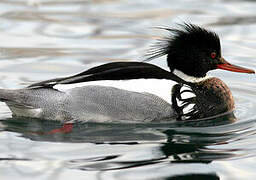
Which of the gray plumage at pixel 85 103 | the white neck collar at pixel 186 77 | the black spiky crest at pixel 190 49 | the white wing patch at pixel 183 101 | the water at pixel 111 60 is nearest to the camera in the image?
the water at pixel 111 60

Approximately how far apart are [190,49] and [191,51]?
0.08 ft

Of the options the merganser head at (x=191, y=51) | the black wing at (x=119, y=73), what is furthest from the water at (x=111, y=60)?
the merganser head at (x=191, y=51)

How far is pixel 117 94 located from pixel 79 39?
12.8ft

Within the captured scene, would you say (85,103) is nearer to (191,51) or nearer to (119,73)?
(119,73)

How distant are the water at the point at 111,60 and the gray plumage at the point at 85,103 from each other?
9cm

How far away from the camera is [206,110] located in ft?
22.5

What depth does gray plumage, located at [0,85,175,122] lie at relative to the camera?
256 inches

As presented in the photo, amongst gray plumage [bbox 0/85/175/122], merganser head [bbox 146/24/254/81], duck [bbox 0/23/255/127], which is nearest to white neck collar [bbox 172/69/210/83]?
merganser head [bbox 146/24/254/81]

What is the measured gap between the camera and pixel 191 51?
6934 millimetres

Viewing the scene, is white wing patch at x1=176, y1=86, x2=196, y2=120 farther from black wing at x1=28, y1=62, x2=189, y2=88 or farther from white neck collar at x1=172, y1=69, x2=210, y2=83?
white neck collar at x1=172, y1=69, x2=210, y2=83

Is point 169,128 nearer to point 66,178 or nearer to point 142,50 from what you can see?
point 66,178

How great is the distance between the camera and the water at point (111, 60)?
5391mm

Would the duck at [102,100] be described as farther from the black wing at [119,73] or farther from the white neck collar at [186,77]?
the white neck collar at [186,77]

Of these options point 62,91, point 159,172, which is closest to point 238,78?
point 62,91
